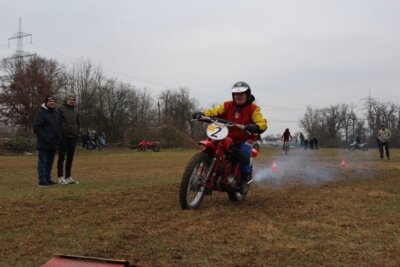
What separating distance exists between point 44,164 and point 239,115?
5.20 meters

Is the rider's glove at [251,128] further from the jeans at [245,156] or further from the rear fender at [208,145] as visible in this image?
the rear fender at [208,145]

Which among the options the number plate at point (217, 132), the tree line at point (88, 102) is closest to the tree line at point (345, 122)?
the tree line at point (88, 102)

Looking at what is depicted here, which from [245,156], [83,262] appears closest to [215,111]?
[245,156]

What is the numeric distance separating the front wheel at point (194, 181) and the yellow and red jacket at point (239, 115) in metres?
0.95

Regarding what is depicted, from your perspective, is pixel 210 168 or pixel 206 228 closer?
pixel 206 228

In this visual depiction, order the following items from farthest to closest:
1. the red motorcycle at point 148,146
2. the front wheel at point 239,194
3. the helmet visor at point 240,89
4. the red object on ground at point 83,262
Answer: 1. the red motorcycle at point 148,146
2. the front wheel at point 239,194
3. the helmet visor at point 240,89
4. the red object on ground at point 83,262

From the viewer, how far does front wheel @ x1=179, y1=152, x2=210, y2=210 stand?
6.79 m

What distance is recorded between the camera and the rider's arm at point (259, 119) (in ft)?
24.9

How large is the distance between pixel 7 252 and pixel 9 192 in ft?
16.4

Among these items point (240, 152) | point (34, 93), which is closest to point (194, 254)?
point (240, 152)

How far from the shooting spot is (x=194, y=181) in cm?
701

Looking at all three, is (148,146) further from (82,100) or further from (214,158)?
(214,158)

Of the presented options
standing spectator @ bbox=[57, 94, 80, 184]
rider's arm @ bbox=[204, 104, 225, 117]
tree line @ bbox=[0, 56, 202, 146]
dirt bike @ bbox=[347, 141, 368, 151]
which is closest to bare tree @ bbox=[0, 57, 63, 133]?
tree line @ bbox=[0, 56, 202, 146]

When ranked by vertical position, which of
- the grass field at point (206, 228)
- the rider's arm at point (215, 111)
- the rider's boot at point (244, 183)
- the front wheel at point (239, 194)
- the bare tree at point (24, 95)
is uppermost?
the bare tree at point (24, 95)
